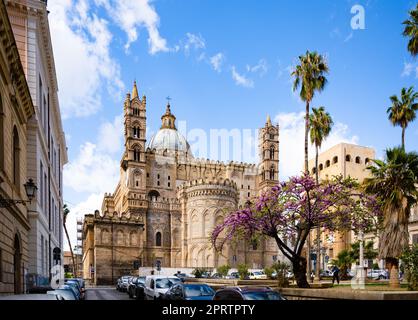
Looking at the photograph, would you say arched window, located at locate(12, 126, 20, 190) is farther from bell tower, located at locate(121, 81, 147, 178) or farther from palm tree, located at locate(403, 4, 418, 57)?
bell tower, located at locate(121, 81, 147, 178)

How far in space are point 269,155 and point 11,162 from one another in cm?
8761

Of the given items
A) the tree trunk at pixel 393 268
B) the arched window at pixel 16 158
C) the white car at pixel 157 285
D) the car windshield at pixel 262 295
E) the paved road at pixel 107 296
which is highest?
the arched window at pixel 16 158

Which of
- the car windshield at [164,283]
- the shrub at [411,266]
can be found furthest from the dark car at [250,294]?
the shrub at [411,266]

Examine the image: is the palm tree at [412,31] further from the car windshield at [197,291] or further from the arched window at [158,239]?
the arched window at [158,239]

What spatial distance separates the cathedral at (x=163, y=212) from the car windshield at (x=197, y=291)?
5161 cm

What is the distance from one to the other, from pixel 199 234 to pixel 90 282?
76.6 feet

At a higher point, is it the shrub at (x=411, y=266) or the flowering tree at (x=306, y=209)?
the flowering tree at (x=306, y=209)

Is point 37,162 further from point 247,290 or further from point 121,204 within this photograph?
point 121,204

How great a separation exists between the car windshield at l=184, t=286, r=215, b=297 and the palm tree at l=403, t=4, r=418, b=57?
69.3ft

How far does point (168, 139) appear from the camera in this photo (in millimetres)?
105688

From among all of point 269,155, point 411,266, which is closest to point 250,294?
point 411,266

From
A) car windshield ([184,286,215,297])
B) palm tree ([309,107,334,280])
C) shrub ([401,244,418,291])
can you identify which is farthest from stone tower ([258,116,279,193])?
car windshield ([184,286,215,297])

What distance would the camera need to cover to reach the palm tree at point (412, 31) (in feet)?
92.1

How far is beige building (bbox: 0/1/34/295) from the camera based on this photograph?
14.6m
